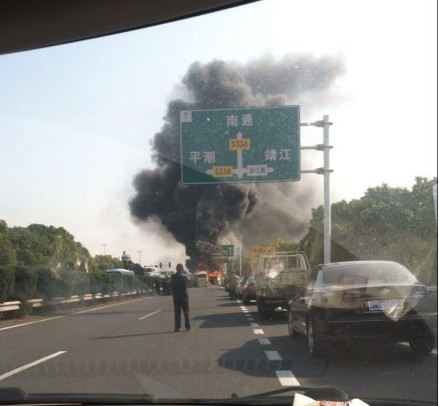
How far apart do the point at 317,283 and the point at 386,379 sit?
83.1 inches

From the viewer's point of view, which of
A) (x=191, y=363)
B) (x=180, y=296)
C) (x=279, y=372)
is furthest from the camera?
(x=180, y=296)

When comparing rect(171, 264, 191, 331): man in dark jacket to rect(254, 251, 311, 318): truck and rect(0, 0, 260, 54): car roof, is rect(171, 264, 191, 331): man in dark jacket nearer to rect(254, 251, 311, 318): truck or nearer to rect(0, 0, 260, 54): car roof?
rect(254, 251, 311, 318): truck

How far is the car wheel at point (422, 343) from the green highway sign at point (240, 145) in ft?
9.52

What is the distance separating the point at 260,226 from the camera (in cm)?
959

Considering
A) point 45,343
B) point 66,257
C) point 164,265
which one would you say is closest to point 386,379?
point 164,265

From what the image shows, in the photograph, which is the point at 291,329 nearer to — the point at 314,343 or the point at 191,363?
the point at 314,343

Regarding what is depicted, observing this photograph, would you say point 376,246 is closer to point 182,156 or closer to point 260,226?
point 260,226

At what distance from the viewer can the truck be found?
10305 millimetres

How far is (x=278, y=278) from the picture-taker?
41.9 feet

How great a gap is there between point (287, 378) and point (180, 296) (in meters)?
5.77

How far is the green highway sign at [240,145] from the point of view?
28.4 feet

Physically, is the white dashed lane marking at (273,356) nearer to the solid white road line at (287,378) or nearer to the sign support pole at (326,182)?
the solid white road line at (287,378)

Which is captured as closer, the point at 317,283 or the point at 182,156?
the point at 317,283

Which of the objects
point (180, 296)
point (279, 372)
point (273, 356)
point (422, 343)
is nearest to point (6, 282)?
point (180, 296)
